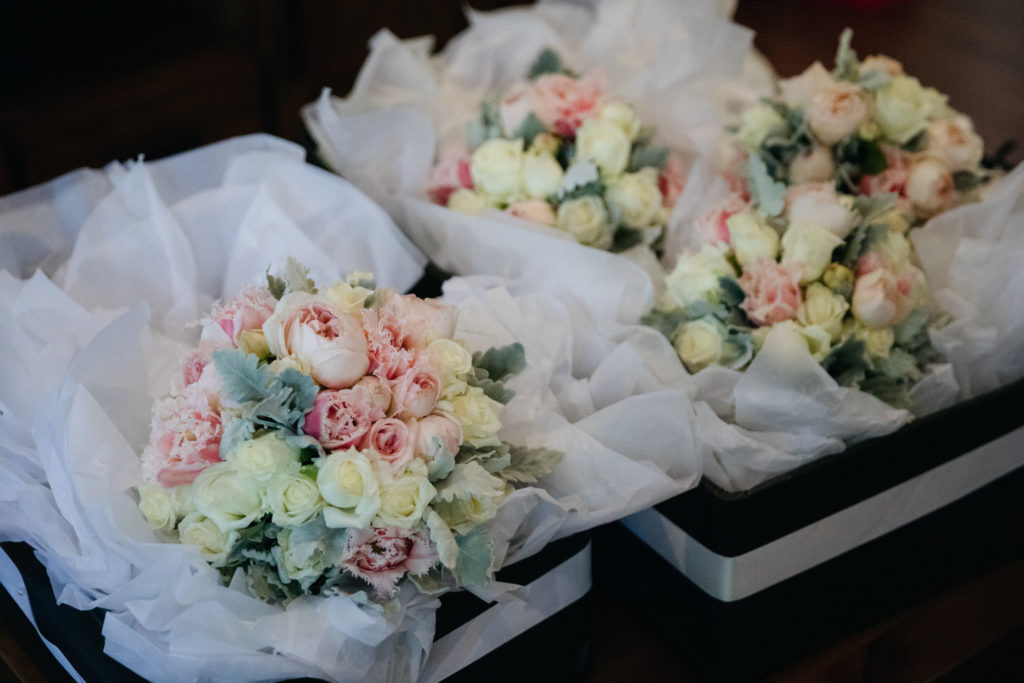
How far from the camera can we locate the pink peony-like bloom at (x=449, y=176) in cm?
107

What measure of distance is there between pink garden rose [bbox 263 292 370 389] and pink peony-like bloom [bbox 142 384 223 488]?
0.19 ft

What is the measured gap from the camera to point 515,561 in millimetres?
667

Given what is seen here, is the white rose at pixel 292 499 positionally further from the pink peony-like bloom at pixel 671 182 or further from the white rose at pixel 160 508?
the pink peony-like bloom at pixel 671 182

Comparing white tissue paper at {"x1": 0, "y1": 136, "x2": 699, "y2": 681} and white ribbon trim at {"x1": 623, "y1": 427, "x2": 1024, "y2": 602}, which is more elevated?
white tissue paper at {"x1": 0, "y1": 136, "x2": 699, "y2": 681}

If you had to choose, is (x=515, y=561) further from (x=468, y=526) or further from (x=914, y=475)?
(x=914, y=475)

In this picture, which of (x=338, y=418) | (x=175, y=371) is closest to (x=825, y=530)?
(x=338, y=418)

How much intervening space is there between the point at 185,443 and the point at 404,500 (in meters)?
0.14

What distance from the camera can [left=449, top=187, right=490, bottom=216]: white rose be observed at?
40.4 inches

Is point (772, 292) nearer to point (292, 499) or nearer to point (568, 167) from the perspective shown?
point (568, 167)

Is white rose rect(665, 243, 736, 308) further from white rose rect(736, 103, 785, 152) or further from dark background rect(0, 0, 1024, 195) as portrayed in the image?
dark background rect(0, 0, 1024, 195)

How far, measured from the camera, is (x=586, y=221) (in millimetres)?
989

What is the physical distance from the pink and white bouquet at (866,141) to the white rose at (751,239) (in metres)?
0.10

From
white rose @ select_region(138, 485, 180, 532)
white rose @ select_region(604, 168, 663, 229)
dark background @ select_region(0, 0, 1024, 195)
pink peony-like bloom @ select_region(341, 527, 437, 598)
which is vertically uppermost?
white rose @ select_region(604, 168, 663, 229)

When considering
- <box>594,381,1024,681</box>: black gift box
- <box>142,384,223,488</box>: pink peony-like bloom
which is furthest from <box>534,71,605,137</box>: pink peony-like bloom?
<box>142,384,223,488</box>: pink peony-like bloom
